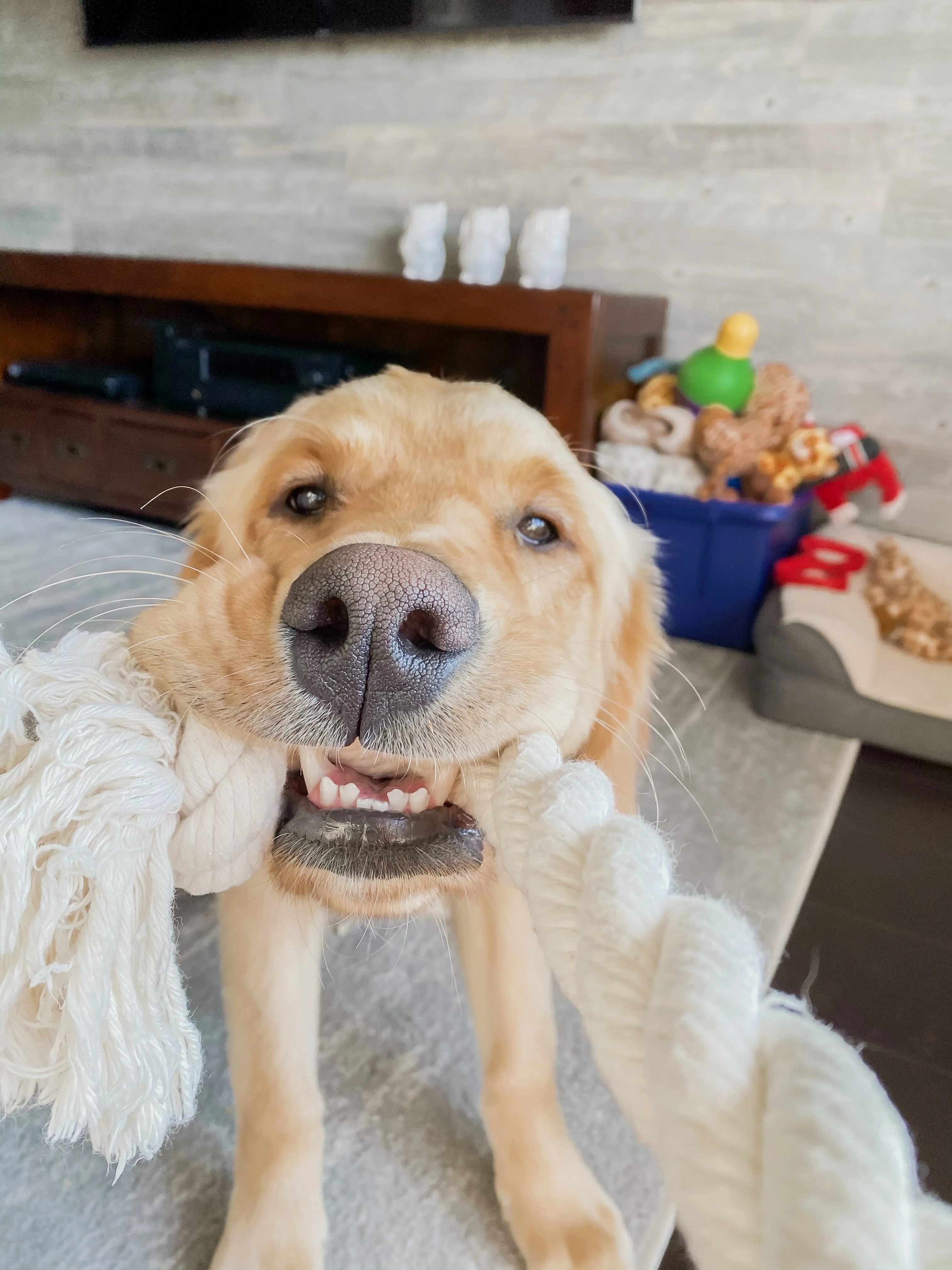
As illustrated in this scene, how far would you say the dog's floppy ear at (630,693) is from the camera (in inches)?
42.9

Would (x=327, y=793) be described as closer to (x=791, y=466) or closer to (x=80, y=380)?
(x=791, y=466)

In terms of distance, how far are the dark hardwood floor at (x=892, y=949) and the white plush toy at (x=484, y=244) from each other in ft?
6.36

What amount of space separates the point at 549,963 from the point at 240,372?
9.89 feet

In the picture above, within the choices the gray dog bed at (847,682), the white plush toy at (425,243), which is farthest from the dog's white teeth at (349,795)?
the white plush toy at (425,243)

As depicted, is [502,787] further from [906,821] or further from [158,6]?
[158,6]

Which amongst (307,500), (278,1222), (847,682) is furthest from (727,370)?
(278,1222)

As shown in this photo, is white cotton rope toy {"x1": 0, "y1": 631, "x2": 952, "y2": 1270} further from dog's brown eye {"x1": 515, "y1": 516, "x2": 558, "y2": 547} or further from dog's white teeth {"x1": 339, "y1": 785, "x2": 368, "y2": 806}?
dog's brown eye {"x1": 515, "y1": 516, "x2": 558, "y2": 547}

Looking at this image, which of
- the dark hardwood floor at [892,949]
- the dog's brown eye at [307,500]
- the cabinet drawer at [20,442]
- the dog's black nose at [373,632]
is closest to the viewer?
the dog's black nose at [373,632]

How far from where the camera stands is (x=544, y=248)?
2.74 m

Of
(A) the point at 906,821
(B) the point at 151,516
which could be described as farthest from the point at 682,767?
(B) the point at 151,516

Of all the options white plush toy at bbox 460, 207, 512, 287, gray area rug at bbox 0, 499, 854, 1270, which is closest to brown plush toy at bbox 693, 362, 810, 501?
white plush toy at bbox 460, 207, 512, 287

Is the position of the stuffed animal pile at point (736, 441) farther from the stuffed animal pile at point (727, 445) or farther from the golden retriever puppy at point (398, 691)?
the golden retriever puppy at point (398, 691)

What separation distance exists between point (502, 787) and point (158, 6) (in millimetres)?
3988

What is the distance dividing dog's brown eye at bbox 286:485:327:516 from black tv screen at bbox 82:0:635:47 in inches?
96.0
